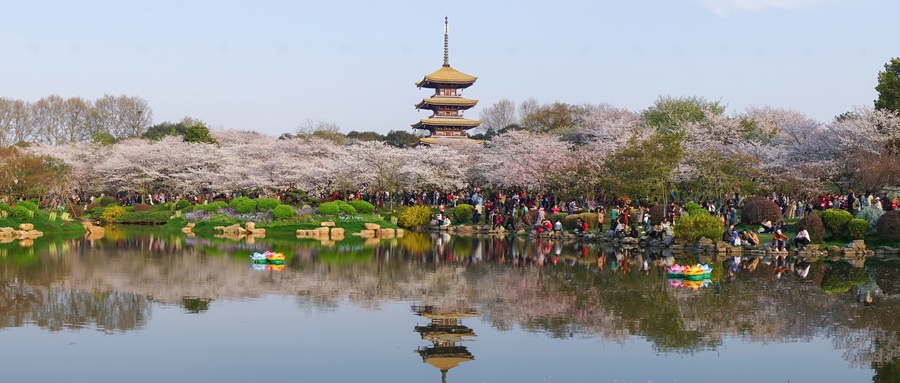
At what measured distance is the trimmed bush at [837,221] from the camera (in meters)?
32.2

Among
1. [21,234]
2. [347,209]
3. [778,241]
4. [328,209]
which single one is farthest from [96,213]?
[778,241]

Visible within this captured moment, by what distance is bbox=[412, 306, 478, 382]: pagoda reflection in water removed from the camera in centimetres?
1275

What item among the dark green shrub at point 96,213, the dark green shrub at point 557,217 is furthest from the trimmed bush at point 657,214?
the dark green shrub at point 96,213

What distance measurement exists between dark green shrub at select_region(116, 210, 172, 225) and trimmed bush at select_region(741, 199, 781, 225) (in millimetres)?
35660

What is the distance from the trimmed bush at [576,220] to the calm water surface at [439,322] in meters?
14.4

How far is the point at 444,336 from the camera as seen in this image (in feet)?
47.4

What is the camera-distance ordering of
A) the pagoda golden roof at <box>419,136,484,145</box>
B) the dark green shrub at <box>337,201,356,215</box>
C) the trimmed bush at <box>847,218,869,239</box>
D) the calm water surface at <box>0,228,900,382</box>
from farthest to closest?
1. the pagoda golden roof at <box>419,136,484,145</box>
2. the dark green shrub at <box>337,201,356,215</box>
3. the trimmed bush at <box>847,218,869,239</box>
4. the calm water surface at <box>0,228,900,382</box>

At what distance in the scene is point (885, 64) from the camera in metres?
49.3

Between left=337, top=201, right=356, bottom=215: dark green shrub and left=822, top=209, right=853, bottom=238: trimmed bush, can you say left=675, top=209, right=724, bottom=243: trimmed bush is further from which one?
left=337, top=201, right=356, bottom=215: dark green shrub

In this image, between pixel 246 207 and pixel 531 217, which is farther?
pixel 531 217

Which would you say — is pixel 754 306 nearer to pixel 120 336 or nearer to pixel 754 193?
pixel 120 336

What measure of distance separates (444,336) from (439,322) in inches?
53.1

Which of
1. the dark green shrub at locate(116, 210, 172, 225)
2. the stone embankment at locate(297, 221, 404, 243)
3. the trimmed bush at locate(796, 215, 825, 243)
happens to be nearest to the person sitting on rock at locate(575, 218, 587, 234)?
the stone embankment at locate(297, 221, 404, 243)

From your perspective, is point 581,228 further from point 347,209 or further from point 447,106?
point 447,106
